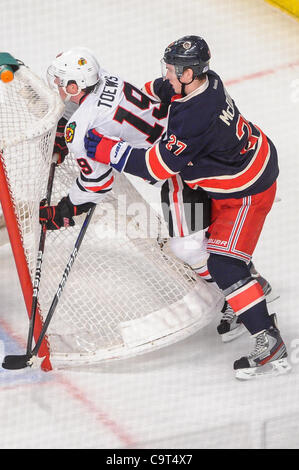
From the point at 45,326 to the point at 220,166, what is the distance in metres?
0.74

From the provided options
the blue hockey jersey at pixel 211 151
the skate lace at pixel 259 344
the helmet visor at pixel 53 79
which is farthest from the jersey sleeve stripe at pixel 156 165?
the skate lace at pixel 259 344

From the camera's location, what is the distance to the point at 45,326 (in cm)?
360

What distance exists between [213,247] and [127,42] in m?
2.31

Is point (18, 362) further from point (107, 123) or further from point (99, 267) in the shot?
point (107, 123)

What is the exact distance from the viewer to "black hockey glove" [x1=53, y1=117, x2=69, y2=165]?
147 inches

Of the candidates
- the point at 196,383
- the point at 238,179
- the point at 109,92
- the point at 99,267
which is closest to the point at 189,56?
the point at 109,92

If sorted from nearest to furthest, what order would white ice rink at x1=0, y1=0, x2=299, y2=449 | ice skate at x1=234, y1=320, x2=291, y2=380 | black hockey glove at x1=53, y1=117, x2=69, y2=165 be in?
1. white ice rink at x1=0, y1=0, x2=299, y2=449
2. ice skate at x1=234, y1=320, x2=291, y2=380
3. black hockey glove at x1=53, y1=117, x2=69, y2=165

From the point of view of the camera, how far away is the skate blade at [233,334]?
381cm

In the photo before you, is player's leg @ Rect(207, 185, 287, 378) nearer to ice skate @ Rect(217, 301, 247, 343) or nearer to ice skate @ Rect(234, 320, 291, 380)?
ice skate @ Rect(234, 320, 291, 380)

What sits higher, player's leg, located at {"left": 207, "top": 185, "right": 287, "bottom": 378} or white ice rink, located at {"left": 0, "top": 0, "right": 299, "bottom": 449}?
player's leg, located at {"left": 207, "top": 185, "right": 287, "bottom": 378}

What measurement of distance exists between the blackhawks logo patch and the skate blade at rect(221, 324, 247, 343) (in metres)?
0.87

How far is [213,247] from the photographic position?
3580 mm

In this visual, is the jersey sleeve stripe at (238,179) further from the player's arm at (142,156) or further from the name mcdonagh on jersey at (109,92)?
the name mcdonagh on jersey at (109,92)

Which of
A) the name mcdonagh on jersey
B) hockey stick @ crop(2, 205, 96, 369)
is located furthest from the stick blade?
the name mcdonagh on jersey
